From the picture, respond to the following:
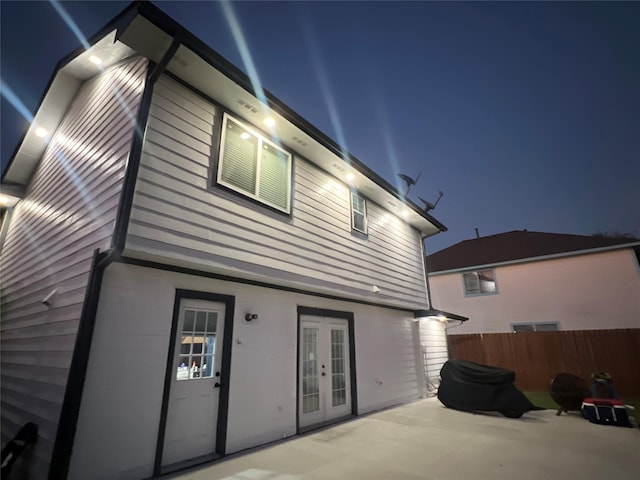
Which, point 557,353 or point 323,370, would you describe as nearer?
point 323,370

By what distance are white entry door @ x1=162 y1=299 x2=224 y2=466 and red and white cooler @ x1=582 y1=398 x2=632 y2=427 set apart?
265 inches

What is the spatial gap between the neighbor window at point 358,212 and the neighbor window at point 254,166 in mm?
2257

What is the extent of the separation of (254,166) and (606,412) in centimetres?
768

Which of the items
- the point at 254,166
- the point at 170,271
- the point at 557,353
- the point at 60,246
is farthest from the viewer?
the point at 557,353

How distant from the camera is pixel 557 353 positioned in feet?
31.8

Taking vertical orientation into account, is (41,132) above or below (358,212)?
above

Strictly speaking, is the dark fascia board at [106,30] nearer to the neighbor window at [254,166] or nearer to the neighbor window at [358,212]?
the neighbor window at [254,166]

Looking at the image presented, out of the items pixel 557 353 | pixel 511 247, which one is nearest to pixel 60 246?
pixel 557 353

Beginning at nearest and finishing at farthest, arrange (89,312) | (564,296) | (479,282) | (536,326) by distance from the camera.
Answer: (89,312)
(564,296)
(536,326)
(479,282)

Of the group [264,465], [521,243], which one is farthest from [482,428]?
[521,243]

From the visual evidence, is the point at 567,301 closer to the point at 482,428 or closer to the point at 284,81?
the point at 482,428

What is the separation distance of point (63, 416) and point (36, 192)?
18.9ft

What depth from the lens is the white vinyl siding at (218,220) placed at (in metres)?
3.70

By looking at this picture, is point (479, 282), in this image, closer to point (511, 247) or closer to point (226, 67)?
point (511, 247)
